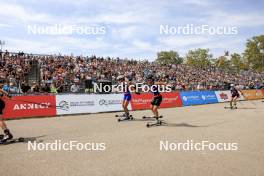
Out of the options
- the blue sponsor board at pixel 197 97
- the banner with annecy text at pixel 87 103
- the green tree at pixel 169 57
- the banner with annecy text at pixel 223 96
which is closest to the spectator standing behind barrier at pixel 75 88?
the banner with annecy text at pixel 87 103

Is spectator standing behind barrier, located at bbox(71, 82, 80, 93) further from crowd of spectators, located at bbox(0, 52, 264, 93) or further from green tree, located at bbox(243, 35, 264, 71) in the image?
green tree, located at bbox(243, 35, 264, 71)

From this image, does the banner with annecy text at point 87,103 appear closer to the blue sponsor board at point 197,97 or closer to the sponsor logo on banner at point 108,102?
the sponsor logo on banner at point 108,102

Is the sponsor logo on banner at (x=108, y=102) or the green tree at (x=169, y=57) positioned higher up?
the green tree at (x=169, y=57)

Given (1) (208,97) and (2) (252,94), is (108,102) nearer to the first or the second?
(1) (208,97)

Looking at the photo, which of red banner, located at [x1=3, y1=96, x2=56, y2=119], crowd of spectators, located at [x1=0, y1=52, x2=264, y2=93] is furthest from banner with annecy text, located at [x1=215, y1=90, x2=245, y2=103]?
red banner, located at [x1=3, y1=96, x2=56, y2=119]

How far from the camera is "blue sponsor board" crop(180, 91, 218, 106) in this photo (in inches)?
1040

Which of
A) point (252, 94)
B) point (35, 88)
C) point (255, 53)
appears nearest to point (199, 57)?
point (255, 53)

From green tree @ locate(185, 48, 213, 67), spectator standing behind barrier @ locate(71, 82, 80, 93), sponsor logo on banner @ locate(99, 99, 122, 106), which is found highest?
green tree @ locate(185, 48, 213, 67)

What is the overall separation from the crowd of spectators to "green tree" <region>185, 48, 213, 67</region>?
55599mm

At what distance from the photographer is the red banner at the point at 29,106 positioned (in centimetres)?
1578

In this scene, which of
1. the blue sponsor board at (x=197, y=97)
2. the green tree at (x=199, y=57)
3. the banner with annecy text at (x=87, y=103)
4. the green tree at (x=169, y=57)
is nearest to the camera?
the banner with annecy text at (x=87, y=103)

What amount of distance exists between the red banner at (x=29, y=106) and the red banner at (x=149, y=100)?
20.9ft

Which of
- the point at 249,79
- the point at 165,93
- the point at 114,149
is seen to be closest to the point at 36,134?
the point at 114,149

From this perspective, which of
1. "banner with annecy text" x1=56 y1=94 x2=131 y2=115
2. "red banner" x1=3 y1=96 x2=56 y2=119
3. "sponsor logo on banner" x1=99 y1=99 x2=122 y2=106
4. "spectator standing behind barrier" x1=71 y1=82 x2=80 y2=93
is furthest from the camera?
"spectator standing behind barrier" x1=71 y1=82 x2=80 y2=93
